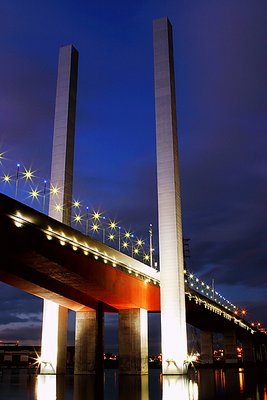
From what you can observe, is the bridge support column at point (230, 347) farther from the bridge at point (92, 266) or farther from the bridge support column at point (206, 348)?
the bridge at point (92, 266)

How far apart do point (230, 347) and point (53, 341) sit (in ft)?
192

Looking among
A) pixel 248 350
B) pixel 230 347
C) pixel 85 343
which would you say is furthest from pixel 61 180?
pixel 248 350

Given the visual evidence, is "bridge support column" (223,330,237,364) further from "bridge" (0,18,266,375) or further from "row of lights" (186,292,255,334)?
"bridge" (0,18,266,375)

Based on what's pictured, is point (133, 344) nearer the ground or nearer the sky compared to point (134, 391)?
nearer the sky

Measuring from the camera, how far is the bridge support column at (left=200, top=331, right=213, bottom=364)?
284 feet

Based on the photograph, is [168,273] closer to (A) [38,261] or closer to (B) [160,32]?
(A) [38,261]

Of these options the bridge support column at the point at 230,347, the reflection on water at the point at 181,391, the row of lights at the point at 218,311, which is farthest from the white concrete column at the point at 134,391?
the bridge support column at the point at 230,347

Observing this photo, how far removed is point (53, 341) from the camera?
39469 millimetres

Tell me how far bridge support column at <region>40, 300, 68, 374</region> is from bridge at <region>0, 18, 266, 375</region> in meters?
0.08

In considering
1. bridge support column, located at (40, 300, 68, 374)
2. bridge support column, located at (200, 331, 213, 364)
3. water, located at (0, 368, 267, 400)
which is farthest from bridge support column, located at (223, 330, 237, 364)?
water, located at (0, 368, 267, 400)

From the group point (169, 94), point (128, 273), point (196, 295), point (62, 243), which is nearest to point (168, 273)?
point (128, 273)

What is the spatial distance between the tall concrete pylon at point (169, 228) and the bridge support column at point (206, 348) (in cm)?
5297

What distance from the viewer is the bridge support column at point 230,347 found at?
87.3 metres

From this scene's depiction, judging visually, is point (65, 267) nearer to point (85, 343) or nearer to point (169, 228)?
point (169, 228)
